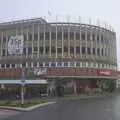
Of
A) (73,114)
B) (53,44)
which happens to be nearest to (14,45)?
(53,44)

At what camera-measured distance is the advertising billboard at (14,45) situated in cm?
6744

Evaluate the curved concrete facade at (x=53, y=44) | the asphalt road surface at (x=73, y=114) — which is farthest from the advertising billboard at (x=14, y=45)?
the asphalt road surface at (x=73, y=114)

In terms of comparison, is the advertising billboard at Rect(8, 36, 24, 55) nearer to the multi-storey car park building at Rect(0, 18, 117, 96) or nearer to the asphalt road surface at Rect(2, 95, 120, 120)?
the multi-storey car park building at Rect(0, 18, 117, 96)

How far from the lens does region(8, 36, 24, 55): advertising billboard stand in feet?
221

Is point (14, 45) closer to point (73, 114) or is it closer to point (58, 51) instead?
point (58, 51)

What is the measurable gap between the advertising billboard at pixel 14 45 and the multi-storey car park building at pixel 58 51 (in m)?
0.29

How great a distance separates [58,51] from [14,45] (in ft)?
30.5

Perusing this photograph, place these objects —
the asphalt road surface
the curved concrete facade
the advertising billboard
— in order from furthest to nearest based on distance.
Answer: the curved concrete facade → the advertising billboard → the asphalt road surface

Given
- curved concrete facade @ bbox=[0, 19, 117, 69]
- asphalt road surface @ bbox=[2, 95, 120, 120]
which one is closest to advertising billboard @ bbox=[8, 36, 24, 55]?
curved concrete facade @ bbox=[0, 19, 117, 69]

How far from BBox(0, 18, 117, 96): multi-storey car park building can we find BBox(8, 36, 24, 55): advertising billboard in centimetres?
29

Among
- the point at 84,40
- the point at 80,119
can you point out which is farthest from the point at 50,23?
the point at 80,119

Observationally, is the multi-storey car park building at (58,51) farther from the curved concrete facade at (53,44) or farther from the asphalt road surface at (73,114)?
the asphalt road surface at (73,114)

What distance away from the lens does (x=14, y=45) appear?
70.6 m

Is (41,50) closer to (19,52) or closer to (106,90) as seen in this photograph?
(19,52)
